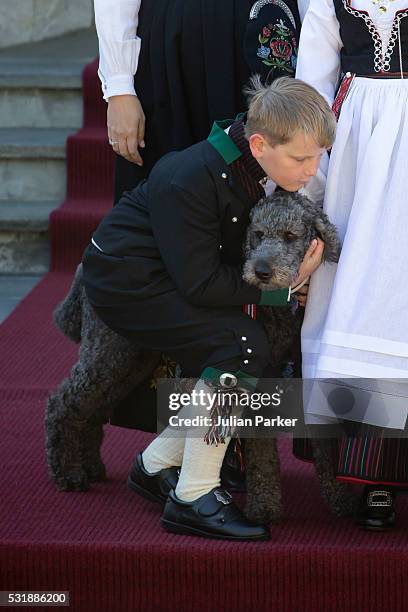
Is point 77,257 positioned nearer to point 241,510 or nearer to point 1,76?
point 1,76

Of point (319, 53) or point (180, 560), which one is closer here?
point (180, 560)

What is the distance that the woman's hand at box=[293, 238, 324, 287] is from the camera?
2547 millimetres

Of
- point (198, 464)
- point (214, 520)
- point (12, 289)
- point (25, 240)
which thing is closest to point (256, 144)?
point (198, 464)

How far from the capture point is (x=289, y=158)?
2.48 meters

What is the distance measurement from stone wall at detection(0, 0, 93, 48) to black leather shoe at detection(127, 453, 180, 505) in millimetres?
3657

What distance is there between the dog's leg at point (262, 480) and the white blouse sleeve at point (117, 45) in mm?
951

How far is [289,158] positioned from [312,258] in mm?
225

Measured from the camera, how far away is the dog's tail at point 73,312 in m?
2.89

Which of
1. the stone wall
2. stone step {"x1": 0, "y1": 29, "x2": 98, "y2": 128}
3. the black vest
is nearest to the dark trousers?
the black vest

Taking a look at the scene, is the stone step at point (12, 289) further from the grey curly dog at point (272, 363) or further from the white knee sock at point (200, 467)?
the white knee sock at point (200, 467)

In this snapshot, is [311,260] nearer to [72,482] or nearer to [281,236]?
[281,236]

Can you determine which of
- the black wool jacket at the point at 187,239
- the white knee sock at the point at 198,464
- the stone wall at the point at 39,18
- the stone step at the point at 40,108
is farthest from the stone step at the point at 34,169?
the white knee sock at the point at 198,464

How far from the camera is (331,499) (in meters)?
2.79

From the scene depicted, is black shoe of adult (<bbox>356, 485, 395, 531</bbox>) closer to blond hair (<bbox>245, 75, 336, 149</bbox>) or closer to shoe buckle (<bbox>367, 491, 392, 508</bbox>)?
shoe buckle (<bbox>367, 491, 392, 508</bbox>)
